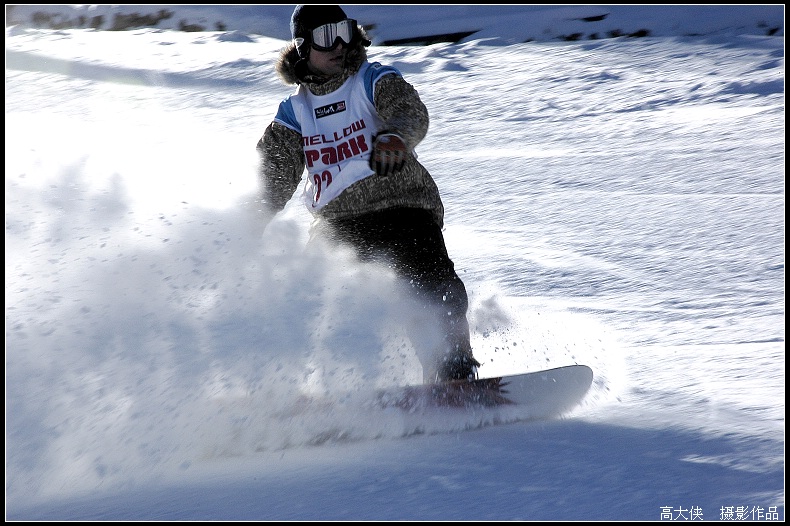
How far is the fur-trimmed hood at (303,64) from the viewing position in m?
2.71

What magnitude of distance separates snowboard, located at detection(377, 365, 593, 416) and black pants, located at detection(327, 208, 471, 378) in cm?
15

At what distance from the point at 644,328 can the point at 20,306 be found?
2.18 metres

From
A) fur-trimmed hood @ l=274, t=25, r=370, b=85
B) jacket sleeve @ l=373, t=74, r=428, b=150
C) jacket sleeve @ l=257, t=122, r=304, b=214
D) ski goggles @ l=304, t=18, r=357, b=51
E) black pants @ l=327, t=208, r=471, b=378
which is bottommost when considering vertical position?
black pants @ l=327, t=208, r=471, b=378

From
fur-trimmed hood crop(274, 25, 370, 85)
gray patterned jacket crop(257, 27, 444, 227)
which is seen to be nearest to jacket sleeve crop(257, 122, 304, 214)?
gray patterned jacket crop(257, 27, 444, 227)

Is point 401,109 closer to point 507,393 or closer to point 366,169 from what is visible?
point 366,169

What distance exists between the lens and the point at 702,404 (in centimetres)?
240

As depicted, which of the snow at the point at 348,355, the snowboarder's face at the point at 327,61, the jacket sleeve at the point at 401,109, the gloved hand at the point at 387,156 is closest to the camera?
the snow at the point at 348,355

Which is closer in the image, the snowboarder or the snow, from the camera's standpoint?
the snow

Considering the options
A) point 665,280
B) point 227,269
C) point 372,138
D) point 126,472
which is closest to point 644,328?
point 665,280

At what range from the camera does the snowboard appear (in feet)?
8.05

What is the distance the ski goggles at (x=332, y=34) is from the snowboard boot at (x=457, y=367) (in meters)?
1.01

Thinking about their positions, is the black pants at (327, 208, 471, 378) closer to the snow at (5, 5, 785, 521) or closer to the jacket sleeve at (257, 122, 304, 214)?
the snow at (5, 5, 785, 521)

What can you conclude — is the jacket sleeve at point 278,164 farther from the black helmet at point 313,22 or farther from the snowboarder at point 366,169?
the black helmet at point 313,22

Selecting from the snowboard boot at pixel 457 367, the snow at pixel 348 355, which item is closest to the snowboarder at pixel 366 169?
the snowboard boot at pixel 457 367
